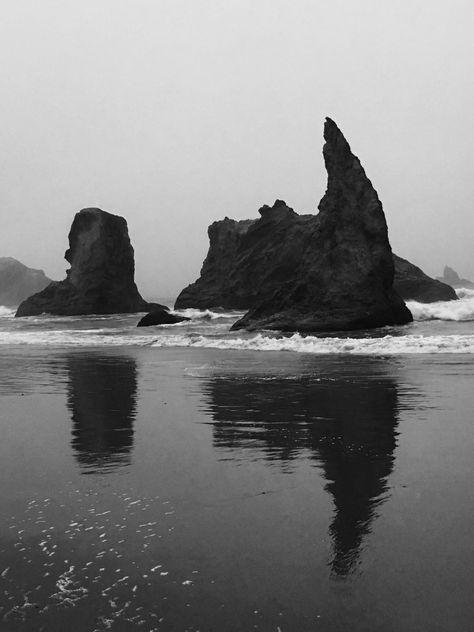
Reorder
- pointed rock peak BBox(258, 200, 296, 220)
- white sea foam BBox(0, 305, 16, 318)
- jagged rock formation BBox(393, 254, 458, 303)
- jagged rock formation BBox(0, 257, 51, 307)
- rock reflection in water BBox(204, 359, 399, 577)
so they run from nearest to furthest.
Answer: rock reflection in water BBox(204, 359, 399, 577) < jagged rock formation BBox(393, 254, 458, 303) < pointed rock peak BBox(258, 200, 296, 220) < white sea foam BBox(0, 305, 16, 318) < jagged rock formation BBox(0, 257, 51, 307)

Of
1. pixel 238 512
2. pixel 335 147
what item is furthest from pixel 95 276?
pixel 238 512

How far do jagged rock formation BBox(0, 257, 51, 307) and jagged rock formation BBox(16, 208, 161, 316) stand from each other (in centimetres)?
8104

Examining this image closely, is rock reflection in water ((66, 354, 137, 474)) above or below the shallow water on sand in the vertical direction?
above

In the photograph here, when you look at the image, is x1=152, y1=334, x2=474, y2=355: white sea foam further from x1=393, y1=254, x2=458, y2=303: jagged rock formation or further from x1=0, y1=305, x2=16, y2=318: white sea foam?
x1=0, y1=305, x2=16, y2=318: white sea foam

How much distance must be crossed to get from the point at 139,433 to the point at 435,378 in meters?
6.08

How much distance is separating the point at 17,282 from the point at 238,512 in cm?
15663

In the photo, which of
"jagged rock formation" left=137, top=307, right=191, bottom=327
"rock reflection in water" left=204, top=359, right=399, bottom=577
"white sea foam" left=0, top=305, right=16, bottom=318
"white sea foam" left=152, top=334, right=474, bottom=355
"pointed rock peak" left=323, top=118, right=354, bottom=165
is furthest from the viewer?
"white sea foam" left=0, top=305, right=16, bottom=318

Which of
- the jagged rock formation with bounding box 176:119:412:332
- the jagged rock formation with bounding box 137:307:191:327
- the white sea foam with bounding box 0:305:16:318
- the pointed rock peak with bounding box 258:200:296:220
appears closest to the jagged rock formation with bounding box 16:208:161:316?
the white sea foam with bounding box 0:305:16:318

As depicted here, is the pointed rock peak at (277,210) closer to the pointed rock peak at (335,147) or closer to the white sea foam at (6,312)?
the pointed rock peak at (335,147)

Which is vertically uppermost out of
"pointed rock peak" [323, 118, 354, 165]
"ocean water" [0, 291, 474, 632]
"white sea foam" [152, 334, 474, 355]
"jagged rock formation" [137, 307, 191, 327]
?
"pointed rock peak" [323, 118, 354, 165]

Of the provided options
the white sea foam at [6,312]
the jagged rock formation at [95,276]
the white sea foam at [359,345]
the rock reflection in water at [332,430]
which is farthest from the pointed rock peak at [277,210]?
the rock reflection in water at [332,430]

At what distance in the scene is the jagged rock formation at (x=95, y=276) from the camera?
66.4 m

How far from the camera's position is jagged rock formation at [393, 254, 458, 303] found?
194 feet

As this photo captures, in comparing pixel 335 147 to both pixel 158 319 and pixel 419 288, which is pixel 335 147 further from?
pixel 419 288
